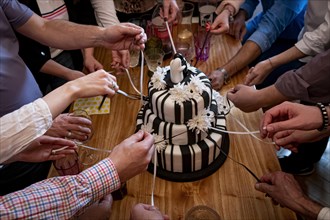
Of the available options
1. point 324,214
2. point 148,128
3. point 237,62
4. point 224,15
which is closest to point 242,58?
point 237,62

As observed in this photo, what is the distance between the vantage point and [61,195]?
2.71 ft

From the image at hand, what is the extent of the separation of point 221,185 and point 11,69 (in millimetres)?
930

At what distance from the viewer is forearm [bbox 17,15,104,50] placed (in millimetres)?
1367

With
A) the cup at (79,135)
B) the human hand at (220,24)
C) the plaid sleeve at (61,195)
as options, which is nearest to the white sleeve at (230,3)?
the human hand at (220,24)

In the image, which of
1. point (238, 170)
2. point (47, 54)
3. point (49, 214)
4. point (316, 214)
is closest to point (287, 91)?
point (238, 170)

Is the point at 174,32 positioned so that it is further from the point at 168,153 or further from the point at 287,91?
the point at 168,153

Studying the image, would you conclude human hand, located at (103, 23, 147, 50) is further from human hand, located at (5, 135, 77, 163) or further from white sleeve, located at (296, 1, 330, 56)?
white sleeve, located at (296, 1, 330, 56)

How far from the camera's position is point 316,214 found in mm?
1037

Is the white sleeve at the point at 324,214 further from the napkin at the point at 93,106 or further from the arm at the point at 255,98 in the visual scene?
the napkin at the point at 93,106

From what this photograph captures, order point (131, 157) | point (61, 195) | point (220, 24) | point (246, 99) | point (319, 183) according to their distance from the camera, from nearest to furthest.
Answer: point (61, 195)
point (131, 157)
point (246, 99)
point (220, 24)
point (319, 183)

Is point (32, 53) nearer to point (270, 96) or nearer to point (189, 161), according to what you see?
point (189, 161)

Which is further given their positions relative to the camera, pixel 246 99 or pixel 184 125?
pixel 246 99

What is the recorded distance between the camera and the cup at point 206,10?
5.85 ft

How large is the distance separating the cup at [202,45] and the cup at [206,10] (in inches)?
4.6
